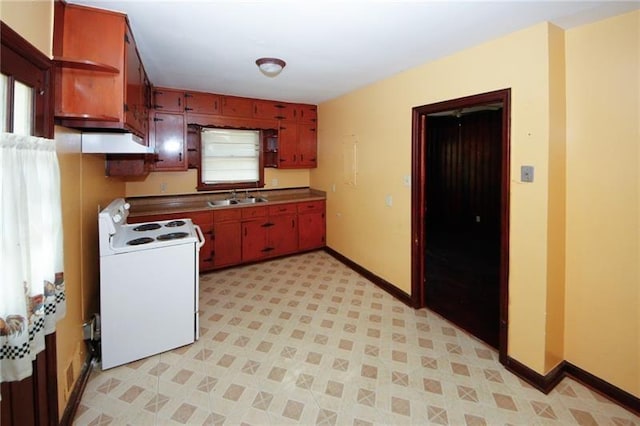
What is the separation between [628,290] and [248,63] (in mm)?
3301

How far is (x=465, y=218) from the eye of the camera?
562 cm

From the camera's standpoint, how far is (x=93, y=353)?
2.38 metres

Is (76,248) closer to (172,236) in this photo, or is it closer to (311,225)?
(172,236)

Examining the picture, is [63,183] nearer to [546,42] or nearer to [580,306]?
[546,42]

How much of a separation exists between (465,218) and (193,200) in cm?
460

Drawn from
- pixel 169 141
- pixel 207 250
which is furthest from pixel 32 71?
pixel 207 250

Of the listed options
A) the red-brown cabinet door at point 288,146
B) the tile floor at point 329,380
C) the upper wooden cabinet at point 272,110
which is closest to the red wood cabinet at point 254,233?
the red-brown cabinet door at point 288,146

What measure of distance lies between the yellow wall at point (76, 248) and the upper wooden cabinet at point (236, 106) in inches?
75.8

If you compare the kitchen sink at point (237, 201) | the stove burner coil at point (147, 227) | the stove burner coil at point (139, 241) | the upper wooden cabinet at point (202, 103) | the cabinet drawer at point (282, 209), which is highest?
the upper wooden cabinet at point (202, 103)

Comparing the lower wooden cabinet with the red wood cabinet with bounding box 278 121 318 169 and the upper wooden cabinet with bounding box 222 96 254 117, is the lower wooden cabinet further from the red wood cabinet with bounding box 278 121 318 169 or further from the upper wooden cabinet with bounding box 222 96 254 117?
the upper wooden cabinet with bounding box 222 96 254 117

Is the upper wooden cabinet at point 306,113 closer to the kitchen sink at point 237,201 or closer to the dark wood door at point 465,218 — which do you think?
the kitchen sink at point 237,201

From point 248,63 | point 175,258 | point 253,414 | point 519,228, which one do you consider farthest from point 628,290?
point 248,63

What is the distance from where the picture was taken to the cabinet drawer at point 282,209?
455cm

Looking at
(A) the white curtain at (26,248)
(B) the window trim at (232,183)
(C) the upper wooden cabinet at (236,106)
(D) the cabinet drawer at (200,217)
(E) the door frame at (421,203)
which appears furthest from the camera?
(B) the window trim at (232,183)
